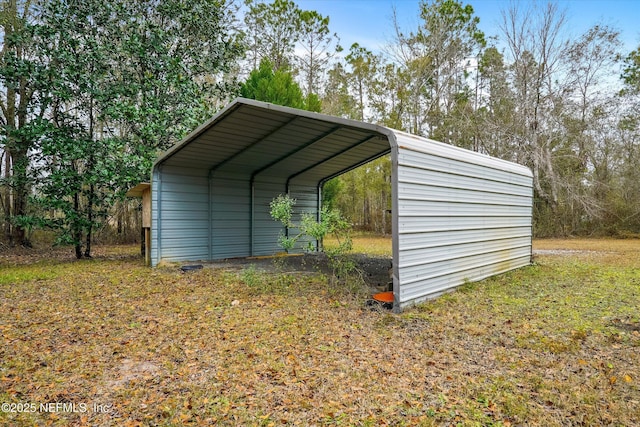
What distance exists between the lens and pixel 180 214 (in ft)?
26.6

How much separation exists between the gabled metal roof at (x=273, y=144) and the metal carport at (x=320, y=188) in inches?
0.9

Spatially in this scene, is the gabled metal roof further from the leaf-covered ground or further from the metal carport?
the leaf-covered ground

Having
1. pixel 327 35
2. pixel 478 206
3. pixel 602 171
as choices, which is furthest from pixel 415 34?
pixel 478 206

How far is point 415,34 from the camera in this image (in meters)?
17.6

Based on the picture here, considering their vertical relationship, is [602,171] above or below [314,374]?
above

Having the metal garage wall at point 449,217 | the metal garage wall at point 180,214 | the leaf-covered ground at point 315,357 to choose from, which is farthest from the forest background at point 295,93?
the metal garage wall at point 449,217

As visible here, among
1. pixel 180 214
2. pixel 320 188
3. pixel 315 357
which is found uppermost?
pixel 320 188

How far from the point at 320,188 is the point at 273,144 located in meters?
3.50

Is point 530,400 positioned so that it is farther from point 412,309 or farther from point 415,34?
point 415,34

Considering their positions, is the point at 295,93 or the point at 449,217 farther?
the point at 295,93

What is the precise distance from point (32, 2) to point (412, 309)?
41.7ft

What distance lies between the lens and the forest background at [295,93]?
810cm

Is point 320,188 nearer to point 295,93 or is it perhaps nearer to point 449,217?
point 295,93

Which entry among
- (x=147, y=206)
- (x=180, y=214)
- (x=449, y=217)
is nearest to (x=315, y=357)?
(x=449, y=217)
